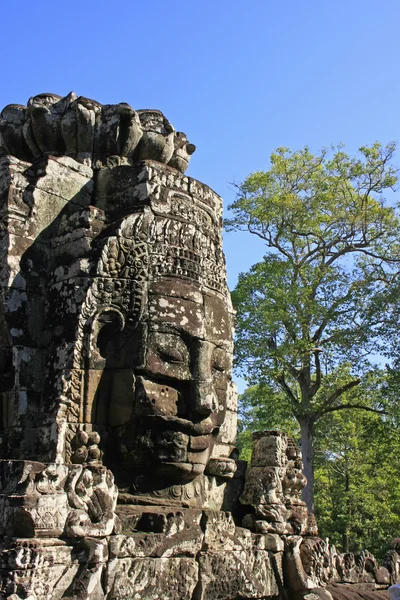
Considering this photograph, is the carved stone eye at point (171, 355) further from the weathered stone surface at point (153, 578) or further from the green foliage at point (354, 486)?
the green foliage at point (354, 486)

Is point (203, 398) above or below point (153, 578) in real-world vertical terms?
above

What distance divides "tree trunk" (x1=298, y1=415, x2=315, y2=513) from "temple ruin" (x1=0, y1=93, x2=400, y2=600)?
11.4 meters

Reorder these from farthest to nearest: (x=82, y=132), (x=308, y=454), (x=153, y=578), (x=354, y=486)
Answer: (x=354, y=486) → (x=308, y=454) → (x=82, y=132) → (x=153, y=578)

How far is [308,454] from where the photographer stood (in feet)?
61.3

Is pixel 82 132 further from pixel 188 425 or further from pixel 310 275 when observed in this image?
pixel 310 275

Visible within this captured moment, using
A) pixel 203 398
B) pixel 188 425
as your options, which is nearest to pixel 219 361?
pixel 203 398

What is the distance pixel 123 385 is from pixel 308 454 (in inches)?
548

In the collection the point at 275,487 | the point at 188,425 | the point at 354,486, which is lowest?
the point at 275,487

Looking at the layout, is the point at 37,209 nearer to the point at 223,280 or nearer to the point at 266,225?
the point at 223,280

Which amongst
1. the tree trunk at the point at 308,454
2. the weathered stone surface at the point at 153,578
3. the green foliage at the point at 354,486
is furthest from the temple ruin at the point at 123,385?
the green foliage at the point at 354,486

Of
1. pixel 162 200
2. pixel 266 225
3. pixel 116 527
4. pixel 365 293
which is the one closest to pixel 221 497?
pixel 116 527

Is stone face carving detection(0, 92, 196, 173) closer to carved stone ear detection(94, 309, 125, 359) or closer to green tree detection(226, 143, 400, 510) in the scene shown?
carved stone ear detection(94, 309, 125, 359)

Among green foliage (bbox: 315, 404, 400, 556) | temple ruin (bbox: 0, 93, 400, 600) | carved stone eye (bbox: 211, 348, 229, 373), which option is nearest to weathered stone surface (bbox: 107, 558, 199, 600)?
temple ruin (bbox: 0, 93, 400, 600)

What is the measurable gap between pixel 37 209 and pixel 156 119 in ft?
5.51
